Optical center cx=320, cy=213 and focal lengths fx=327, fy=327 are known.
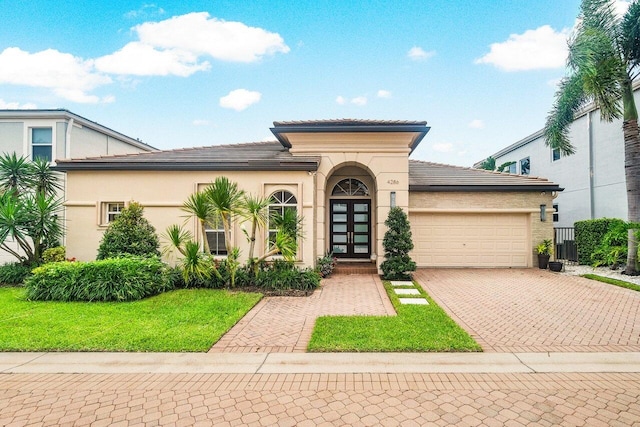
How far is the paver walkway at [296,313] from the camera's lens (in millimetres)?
5547

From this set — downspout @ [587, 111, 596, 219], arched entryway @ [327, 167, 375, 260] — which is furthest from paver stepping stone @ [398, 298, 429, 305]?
downspout @ [587, 111, 596, 219]

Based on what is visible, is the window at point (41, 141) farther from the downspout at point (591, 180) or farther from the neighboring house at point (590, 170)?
the downspout at point (591, 180)

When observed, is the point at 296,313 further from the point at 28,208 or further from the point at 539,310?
the point at 28,208

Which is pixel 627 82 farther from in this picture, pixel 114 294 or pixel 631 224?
pixel 114 294

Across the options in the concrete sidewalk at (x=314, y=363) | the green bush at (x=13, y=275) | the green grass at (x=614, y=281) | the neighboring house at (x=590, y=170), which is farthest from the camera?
the neighboring house at (x=590, y=170)

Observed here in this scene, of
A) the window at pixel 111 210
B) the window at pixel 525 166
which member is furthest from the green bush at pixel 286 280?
the window at pixel 525 166

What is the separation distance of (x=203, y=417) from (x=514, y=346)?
191 inches

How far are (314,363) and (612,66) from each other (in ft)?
45.7

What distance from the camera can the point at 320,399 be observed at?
3.87 meters

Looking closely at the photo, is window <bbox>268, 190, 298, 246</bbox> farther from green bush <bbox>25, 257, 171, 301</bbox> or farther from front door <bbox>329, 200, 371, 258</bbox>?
green bush <bbox>25, 257, 171, 301</bbox>

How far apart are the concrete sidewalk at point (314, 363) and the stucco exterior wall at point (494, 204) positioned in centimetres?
871

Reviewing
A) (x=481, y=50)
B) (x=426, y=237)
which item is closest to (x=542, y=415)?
(x=426, y=237)

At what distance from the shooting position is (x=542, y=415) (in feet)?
11.5

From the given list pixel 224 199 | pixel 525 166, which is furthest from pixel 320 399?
pixel 525 166
